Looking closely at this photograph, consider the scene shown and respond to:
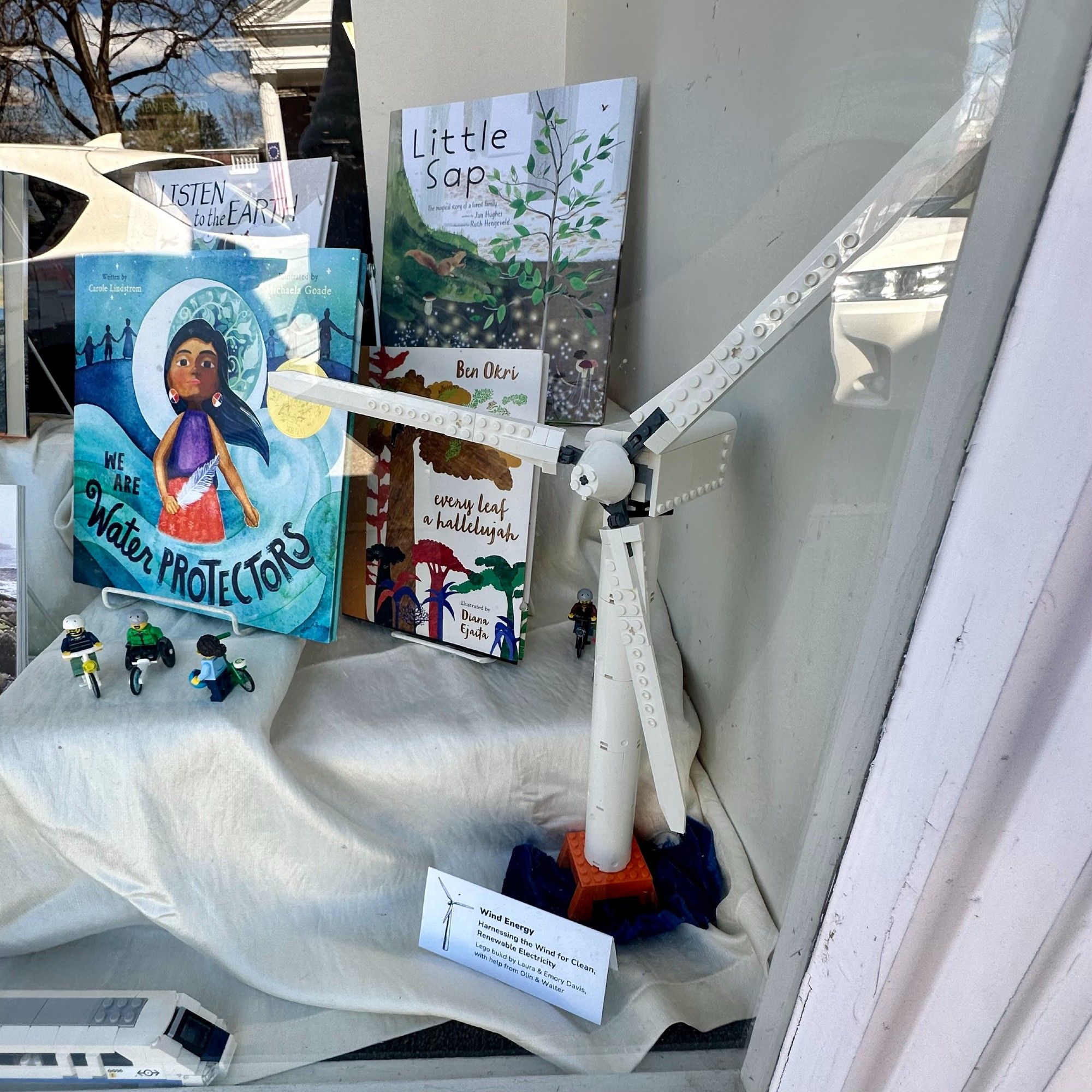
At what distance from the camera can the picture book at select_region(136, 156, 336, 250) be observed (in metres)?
0.84

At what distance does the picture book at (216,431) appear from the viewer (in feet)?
2.58

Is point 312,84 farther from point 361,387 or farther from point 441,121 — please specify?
point 361,387

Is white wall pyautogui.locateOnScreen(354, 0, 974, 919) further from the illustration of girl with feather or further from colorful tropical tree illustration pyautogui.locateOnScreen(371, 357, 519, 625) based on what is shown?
the illustration of girl with feather

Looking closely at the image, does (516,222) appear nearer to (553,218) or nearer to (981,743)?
(553,218)

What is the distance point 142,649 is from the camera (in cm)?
75

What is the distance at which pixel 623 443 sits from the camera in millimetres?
522

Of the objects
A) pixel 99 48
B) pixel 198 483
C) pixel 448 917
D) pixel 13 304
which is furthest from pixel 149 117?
pixel 448 917

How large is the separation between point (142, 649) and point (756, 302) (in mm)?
693

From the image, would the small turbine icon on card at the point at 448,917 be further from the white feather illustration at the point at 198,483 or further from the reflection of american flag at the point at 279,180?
the reflection of american flag at the point at 279,180

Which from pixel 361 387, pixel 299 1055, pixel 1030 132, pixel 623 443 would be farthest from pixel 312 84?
pixel 299 1055

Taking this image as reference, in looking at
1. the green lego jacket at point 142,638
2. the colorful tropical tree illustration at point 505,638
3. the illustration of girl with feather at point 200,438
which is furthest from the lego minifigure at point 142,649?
the colorful tropical tree illustration at point 505,638

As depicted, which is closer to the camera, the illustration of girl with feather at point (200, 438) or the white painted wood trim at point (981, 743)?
the white painted wood trim at point (981, 743)

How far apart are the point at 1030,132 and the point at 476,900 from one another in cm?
67

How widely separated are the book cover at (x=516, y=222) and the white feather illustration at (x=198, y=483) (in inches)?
11.5
